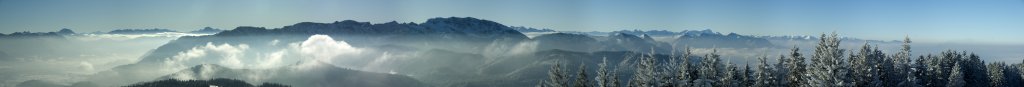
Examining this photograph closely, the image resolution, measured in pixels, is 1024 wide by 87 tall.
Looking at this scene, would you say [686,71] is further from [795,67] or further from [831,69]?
[831,69]

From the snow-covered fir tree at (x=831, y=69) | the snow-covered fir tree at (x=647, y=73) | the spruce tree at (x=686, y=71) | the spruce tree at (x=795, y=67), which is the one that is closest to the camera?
the snow-covered fir tree at (x=831, y=69)

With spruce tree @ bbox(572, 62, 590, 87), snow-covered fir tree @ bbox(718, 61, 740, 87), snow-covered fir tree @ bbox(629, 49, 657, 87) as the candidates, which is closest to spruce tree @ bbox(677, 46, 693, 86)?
snow-covered fir tree @ bbox(629, 49, 657, 87)

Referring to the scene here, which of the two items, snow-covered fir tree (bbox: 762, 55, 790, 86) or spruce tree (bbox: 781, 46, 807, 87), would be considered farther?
snow-covered fir tree (bbox: 762, 55, 790, 86)

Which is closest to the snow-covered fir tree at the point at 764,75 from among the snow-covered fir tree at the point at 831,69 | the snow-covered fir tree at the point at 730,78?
the snow-covered fir tree at the point at 730,78

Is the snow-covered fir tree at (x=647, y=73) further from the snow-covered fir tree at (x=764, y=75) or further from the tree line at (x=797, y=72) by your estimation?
the snow-covered fir tree at (x=764, y=75)

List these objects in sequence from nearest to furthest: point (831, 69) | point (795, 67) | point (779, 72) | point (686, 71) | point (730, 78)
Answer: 1. point (831, 69)
2. point (686, 71)
3. point (795, 67)
4. point (730, 78)
5. point (779, 72)

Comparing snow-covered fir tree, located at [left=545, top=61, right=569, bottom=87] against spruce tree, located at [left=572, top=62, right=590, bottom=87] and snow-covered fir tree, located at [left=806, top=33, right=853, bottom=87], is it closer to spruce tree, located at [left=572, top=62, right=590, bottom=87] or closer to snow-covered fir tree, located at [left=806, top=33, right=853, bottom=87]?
spruce tree, located at [left=572, top=62, right=590, bottom=87]

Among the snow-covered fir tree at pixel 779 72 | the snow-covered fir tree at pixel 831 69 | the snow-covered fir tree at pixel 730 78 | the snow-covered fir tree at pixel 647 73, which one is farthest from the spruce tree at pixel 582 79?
the snow-covered fir tree at pixel 831 69

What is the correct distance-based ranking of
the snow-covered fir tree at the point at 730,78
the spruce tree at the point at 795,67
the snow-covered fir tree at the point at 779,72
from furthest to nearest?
the snow-covered fir tree at the point at 779,72
the spruce tree at the point at 795,67
the snow-covered fir tree at the point at 730,78

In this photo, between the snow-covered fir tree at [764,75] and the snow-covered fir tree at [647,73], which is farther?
the snow-covered fir tree at [764,75]

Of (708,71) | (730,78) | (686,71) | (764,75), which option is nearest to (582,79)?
(686,71)

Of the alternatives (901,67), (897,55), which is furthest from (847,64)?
(897,55)
